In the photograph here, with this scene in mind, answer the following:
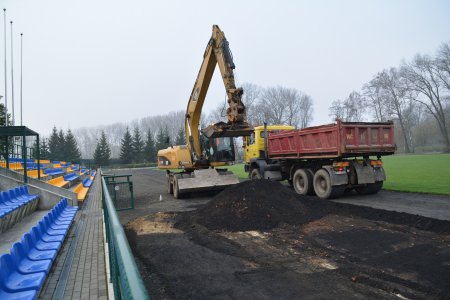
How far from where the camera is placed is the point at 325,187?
40.2ft

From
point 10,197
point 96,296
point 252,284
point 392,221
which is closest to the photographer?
point 96,296

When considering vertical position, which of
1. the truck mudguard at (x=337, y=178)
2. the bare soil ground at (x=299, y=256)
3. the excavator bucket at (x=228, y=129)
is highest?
the excavator bucket at (x=228, y=129)

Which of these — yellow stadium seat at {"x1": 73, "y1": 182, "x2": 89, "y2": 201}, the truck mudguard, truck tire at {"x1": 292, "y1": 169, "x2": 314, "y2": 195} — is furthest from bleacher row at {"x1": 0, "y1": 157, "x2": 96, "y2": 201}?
the truck mudguard

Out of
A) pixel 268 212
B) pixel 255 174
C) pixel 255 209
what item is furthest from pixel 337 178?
pixel 255 174

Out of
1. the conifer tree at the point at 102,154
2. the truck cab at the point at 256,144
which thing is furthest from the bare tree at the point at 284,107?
the truck cab at the point at 256,144

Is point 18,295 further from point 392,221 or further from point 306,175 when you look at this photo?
point 306,175

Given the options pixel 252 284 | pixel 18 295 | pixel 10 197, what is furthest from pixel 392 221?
Result: pixel 10 197

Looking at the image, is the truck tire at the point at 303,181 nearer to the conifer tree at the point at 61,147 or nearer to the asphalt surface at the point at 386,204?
the asphalt surface at the point at 386,204

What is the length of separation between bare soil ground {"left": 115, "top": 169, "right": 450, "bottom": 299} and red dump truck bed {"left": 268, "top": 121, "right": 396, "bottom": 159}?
9.26 feet

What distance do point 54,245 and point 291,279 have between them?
3.65 m

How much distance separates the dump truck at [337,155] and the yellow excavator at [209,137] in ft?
8.05

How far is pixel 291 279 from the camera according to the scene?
466 centimetres

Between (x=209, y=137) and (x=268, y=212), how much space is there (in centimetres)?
481

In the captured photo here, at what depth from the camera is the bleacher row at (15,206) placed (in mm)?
6973
